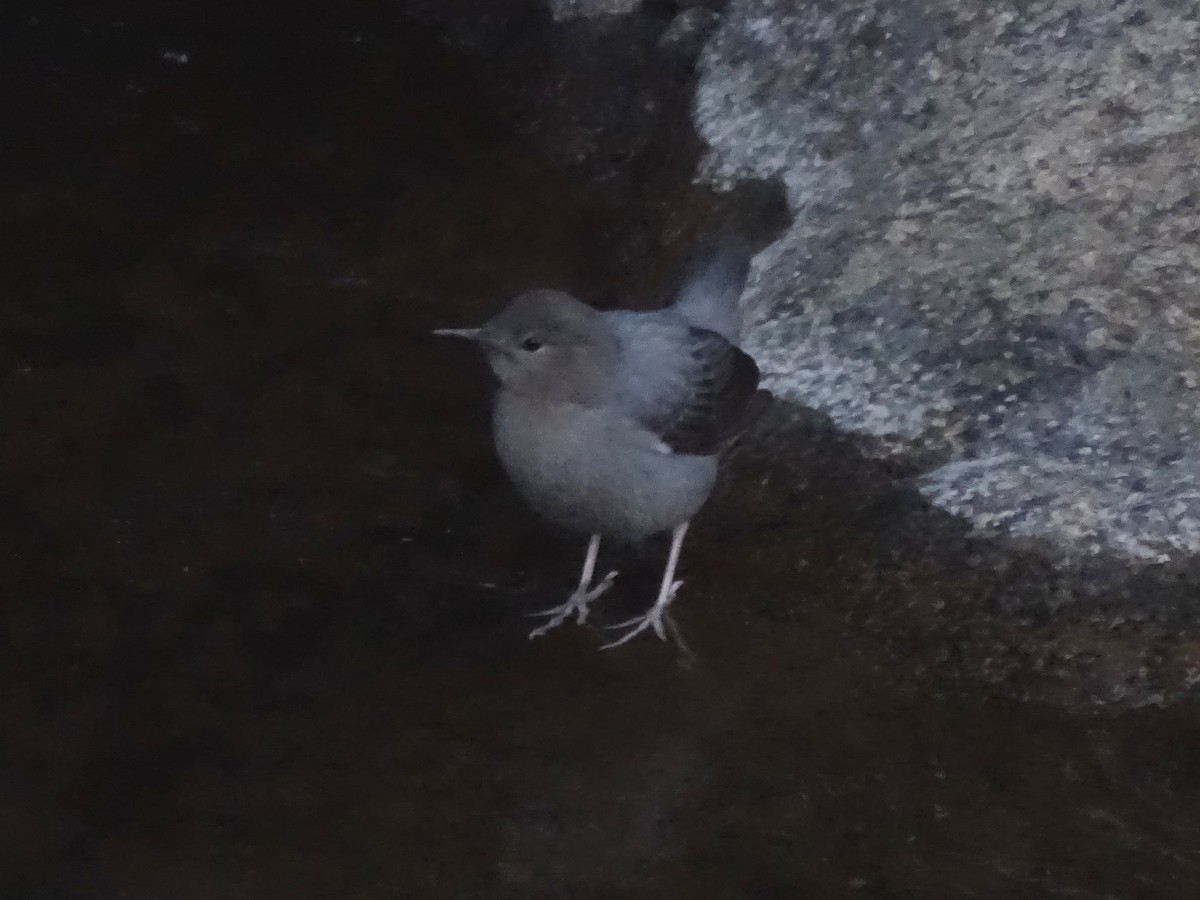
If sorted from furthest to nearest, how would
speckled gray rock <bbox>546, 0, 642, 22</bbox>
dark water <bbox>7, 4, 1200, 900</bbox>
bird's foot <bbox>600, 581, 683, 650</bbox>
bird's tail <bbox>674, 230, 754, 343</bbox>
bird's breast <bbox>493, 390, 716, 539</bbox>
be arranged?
1. speckled gray rock <bbox>546, 0, 642, 22</bbox>
2. bird's tail <bbox>674, 230, 754, 343</bbox>
3. bird's foot <bbox>600, 581, 683, 650</bbox>
4. bird's breast <bbox>493, 390, 716, 539</bbox>
5. dark water <bbox>7, 4, 1200, 900</bbox>

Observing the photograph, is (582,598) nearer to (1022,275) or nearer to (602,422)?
(602,422)

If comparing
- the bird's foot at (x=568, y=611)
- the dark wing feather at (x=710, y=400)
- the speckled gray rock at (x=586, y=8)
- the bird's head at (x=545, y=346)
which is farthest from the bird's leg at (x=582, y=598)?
the speckled gray rock at (x=586, y=8)

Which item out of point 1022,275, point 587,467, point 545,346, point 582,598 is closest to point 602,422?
point 587,467

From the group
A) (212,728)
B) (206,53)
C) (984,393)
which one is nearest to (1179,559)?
(984,393)

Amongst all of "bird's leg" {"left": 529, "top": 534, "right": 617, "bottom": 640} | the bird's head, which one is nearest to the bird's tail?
the bird's head

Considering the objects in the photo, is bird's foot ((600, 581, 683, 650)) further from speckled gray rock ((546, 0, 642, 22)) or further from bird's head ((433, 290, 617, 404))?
speckled gray rock ((546, 0, 642, 22))

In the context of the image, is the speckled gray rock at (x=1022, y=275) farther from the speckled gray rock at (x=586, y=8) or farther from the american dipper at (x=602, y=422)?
the speckled gray rock at (x=586, y=8)
